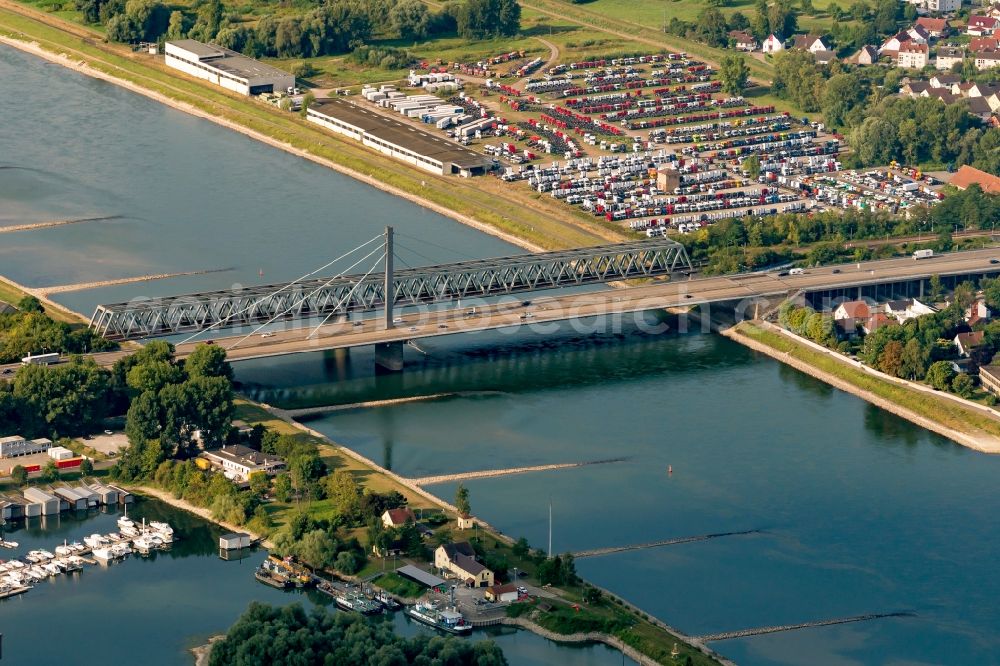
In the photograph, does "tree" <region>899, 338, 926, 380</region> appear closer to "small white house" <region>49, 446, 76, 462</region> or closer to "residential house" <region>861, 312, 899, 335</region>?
"residential house" <region>861, 312, 899, 335</region>

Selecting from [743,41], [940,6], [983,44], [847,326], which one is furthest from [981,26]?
[847,326]

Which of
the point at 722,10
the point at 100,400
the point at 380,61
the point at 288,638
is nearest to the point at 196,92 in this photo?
the point at 380,61

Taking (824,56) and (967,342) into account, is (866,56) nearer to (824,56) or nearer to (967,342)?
(824,56)

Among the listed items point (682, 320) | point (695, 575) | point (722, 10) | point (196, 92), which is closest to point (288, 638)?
point (695, 575)

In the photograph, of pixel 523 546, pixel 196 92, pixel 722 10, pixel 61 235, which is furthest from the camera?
pixel 722 10

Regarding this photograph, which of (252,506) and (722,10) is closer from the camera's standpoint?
(252,506)

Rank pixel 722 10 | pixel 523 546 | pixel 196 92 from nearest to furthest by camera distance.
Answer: pixel 523 546, pixel 196 92, pixel 722 10

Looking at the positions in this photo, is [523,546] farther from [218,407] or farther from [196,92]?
[196,92]
